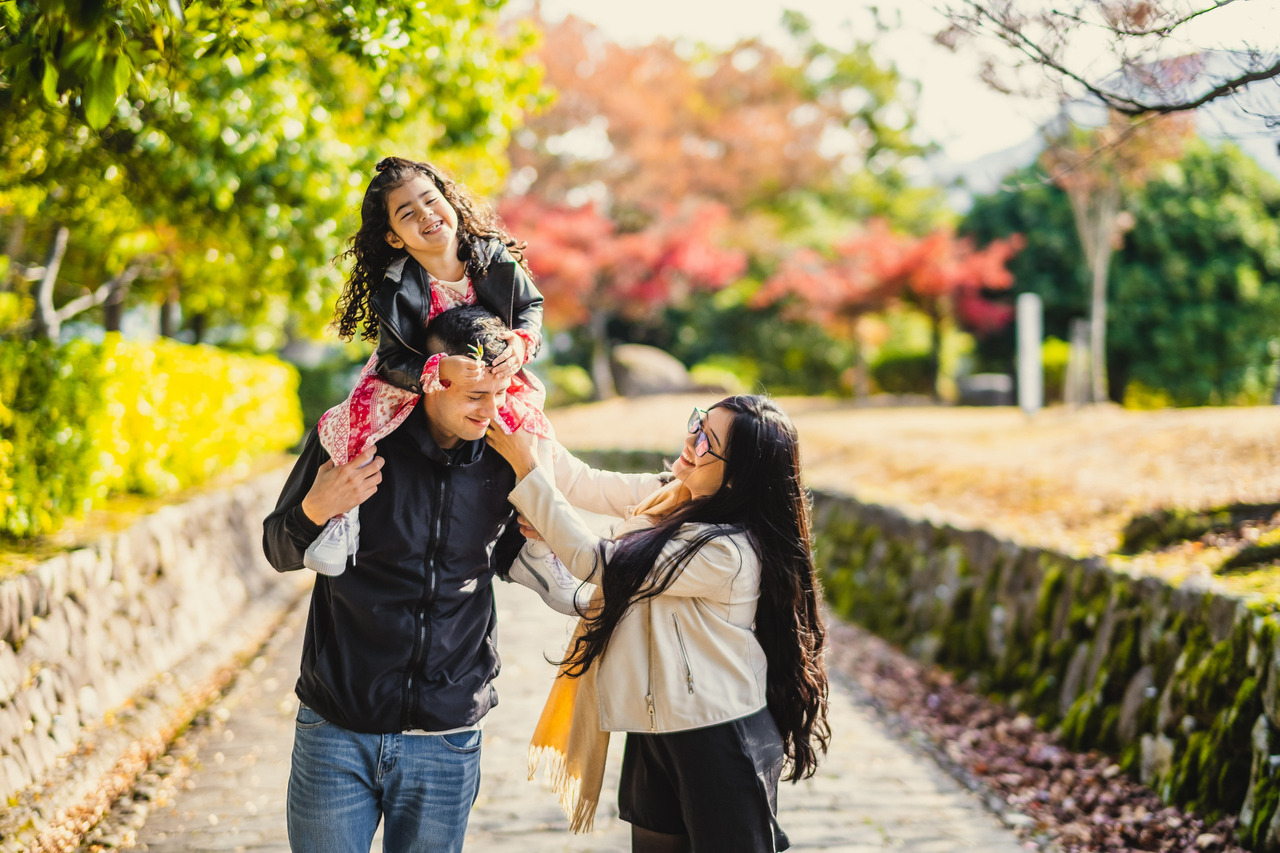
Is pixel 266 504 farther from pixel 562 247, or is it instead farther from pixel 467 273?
pixel 562 247

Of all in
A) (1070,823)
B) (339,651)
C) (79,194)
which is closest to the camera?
(339,651)

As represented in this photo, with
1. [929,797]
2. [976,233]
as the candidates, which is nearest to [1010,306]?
[976,233]

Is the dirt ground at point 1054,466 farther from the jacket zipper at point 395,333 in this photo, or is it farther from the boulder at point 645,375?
the boulder at point 645,375

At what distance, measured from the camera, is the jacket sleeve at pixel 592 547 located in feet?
7.78

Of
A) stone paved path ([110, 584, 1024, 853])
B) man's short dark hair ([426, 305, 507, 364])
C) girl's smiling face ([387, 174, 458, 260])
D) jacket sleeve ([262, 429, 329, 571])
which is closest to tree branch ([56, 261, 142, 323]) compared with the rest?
stone paved path ([110, 584, 1024, 853])

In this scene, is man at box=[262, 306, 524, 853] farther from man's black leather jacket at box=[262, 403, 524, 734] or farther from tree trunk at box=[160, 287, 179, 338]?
tree trunk at box=[160, 287, 179, 338]

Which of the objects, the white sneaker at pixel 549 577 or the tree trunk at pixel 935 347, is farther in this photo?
the tree trunk at pixel 935 347

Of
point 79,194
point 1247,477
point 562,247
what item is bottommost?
point 1247,477

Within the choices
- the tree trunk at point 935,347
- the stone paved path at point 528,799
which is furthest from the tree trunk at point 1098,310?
the stone paved path at point 528,799

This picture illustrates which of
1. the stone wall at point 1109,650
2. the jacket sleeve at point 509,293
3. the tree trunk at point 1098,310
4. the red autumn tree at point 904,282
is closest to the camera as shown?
the jacket sleeve at point 509,293

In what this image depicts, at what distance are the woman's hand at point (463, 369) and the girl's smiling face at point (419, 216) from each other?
465 mm

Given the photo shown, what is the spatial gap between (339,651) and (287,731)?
11.5 feet

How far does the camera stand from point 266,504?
962 centimetres

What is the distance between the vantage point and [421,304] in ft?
8.52
